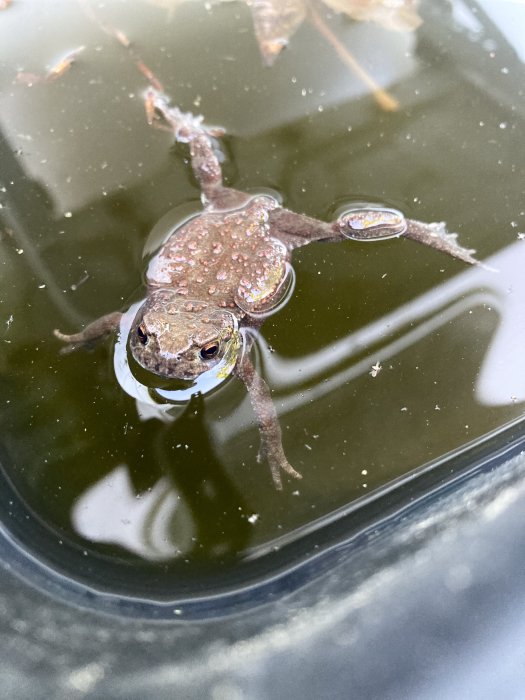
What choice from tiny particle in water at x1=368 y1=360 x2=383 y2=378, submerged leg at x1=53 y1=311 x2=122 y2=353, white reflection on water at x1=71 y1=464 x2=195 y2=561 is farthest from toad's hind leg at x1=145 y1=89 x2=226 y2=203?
white reflection on water at x1=71 y1=464 x2=195 y2=561

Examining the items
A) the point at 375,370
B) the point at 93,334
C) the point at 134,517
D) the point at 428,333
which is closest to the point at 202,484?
the point at 134,517

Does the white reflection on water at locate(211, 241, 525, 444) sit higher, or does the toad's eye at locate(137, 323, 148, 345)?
the toad's eye at locate(137, 323, 148, 345)

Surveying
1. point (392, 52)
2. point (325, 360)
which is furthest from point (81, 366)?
point (392, 52)

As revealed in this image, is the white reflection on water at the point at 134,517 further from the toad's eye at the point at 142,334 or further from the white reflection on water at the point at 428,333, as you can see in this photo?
the toad's eye at the point at 142,334

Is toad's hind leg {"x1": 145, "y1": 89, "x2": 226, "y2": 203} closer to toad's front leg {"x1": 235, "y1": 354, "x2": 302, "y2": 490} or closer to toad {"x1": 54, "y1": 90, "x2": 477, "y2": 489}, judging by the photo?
toad {"x1": 54, "y1": 90, "x2": 477, "y2": 489}

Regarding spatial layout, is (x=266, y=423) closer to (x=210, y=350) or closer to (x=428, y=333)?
(x=210, y=350)

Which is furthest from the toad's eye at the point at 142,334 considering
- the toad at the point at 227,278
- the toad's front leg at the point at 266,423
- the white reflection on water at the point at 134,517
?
the white reflection on water at the point at 134,517

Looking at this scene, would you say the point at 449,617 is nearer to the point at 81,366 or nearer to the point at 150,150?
the point at 81,366
